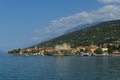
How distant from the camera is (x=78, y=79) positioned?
4244 cm

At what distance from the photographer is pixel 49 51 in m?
196

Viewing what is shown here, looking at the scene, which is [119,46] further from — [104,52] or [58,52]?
[58,52]

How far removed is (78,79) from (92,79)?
168 cm

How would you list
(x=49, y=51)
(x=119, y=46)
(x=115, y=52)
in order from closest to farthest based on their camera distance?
(x=115, y=52) < (x=119, y=46) < (x=49, y=51)

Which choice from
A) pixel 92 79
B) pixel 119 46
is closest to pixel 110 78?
pixel 92 79

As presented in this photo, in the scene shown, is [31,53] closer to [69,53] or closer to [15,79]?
[69,53]

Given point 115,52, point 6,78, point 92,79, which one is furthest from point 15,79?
point 115,52

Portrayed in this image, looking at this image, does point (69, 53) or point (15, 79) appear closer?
point (15, 79)

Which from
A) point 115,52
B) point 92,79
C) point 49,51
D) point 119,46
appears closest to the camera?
point 92,79

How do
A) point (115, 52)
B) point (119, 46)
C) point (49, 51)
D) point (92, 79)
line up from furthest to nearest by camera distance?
point (49, 51), point (119, 46), point (115, 52), point (92, 79)

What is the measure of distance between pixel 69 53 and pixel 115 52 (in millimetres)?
26932

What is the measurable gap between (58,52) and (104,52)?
88.7 ft

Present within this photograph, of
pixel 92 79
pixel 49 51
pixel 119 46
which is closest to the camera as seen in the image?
pixel 92 79

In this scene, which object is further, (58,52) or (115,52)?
(58,52)
